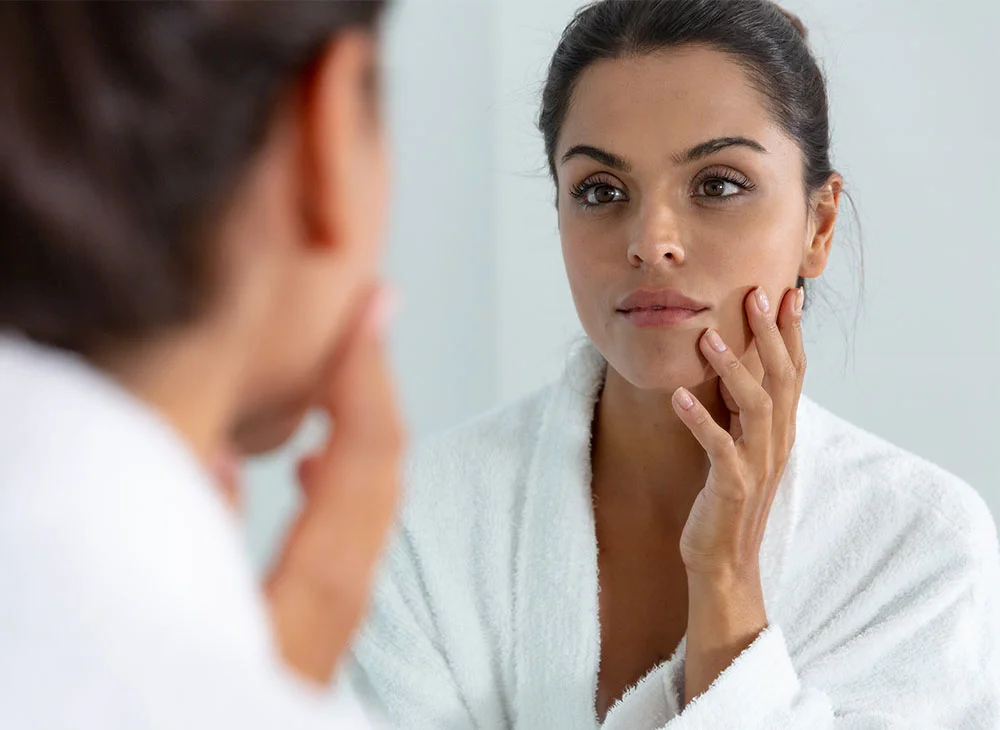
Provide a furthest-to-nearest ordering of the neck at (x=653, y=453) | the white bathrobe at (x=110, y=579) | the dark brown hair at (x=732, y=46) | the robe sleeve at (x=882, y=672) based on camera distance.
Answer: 1. the neck at (x=653, y=453)
2. the dark brown hair at (x=732, y=46)
3. the robe sleeve at (x=882, y=672)
4. the white bathrobe at (x=110, y=579)

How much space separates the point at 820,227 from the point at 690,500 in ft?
1.03

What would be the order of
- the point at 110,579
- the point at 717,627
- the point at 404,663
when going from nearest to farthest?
the point at 110,579, the point at 717,627, the point at 404,663

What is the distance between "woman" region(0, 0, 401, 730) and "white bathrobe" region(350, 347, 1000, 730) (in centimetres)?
69

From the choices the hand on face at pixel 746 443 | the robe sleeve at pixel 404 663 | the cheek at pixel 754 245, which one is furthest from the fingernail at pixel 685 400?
the robe sleeve at pixel 404 663

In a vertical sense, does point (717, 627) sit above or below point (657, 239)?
below

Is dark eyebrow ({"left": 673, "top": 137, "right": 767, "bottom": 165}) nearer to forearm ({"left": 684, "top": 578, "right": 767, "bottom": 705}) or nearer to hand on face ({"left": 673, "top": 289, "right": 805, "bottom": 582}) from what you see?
hand on face ({"left": 673, "top": 289, "right": 805, "bottom": 582})

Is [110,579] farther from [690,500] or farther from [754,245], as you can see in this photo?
[690,500]

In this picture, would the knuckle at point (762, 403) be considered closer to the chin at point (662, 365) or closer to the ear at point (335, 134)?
the chin at point (662, 365)

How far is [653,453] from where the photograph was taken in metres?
1.25

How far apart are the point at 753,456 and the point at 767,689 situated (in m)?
0.21

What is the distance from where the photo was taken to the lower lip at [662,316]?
1083 millimetres

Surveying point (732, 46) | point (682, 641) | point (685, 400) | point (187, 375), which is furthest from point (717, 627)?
point (187, 375)

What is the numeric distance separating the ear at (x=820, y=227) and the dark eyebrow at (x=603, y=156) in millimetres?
217

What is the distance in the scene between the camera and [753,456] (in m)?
1.09
